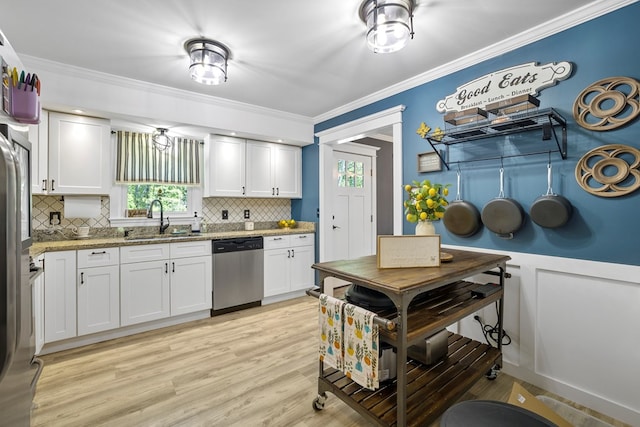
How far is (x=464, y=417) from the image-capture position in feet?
3.42

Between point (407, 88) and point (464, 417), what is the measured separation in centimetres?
281

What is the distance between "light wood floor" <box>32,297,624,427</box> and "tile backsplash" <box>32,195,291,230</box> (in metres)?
1.30

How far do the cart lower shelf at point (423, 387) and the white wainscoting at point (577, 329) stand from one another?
30 centimetres

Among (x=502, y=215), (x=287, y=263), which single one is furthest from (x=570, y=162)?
(x=287, y=263)

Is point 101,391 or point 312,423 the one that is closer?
point 312,423

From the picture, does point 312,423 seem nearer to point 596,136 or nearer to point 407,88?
point 596,136

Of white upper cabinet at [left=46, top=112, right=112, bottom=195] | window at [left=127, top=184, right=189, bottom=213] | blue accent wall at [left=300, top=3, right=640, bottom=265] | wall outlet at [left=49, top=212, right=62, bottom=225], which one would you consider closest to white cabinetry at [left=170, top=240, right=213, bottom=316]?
window at [left=127, top=184, right=189, bottom=213]

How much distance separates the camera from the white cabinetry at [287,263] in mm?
3889

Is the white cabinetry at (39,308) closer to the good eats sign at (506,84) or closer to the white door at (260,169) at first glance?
the white door at (260,169)

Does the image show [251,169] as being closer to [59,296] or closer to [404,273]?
[59,296]

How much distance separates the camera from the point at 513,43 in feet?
7.35

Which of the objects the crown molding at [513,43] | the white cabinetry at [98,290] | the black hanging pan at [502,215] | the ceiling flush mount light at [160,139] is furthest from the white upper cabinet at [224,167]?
the black hanging pan at [502,215]

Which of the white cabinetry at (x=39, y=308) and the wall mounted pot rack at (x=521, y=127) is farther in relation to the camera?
the white cabinetry at (x=39, y=308)

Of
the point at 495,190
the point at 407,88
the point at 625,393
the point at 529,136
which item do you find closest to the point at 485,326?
the point at 625,393
